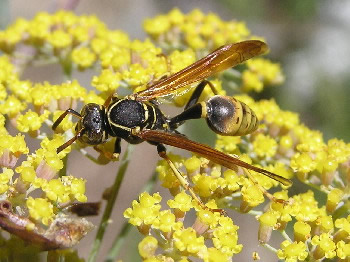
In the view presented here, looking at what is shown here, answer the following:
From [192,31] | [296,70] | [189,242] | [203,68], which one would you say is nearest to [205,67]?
[203,68]

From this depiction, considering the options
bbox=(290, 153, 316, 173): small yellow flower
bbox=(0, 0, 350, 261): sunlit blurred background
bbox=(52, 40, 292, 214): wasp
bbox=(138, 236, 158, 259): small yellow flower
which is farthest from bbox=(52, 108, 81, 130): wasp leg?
bbox=(0, 0, 350, 261): sunlit blurred background

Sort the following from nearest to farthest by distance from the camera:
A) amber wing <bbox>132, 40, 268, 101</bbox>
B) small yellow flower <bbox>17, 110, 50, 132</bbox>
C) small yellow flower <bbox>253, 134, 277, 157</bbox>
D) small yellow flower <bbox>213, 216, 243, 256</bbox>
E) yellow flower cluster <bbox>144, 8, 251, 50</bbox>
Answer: small yellow flower <bbox>213, 216, 243, 256</bbox> < small yellow flower <bbox>17, 110, 50, 132</bbox> < amber wing <bbox>132, 40, 268, 101</bbox> < small yellow flower <bbox>253, 134, 277, 157</bbox> < yellow flower cluster <bbox>144, 8, 251, 50</bbox>

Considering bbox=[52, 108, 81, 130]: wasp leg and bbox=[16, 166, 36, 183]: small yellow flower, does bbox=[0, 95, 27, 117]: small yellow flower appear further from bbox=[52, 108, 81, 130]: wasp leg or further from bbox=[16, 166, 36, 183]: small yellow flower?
bbox=[16, 166, 36, 183]: small yellow flower

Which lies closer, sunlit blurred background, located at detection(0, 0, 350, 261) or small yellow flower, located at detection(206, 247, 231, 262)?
small yellow flower, located at detection(206, 247, 231, 262)

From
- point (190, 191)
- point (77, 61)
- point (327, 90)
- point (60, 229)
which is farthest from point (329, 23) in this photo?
point (60, 229)

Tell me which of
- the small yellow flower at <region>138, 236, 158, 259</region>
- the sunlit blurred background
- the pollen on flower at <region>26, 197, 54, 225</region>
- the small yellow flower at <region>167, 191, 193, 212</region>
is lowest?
the pollen on flower at <region>26, 197, 54, 225</region>

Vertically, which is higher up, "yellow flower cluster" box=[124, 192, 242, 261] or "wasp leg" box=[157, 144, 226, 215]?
"wasp leg" box=[157, 144, 226, 215]

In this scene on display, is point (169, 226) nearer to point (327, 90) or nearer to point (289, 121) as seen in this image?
point (289, 121)
